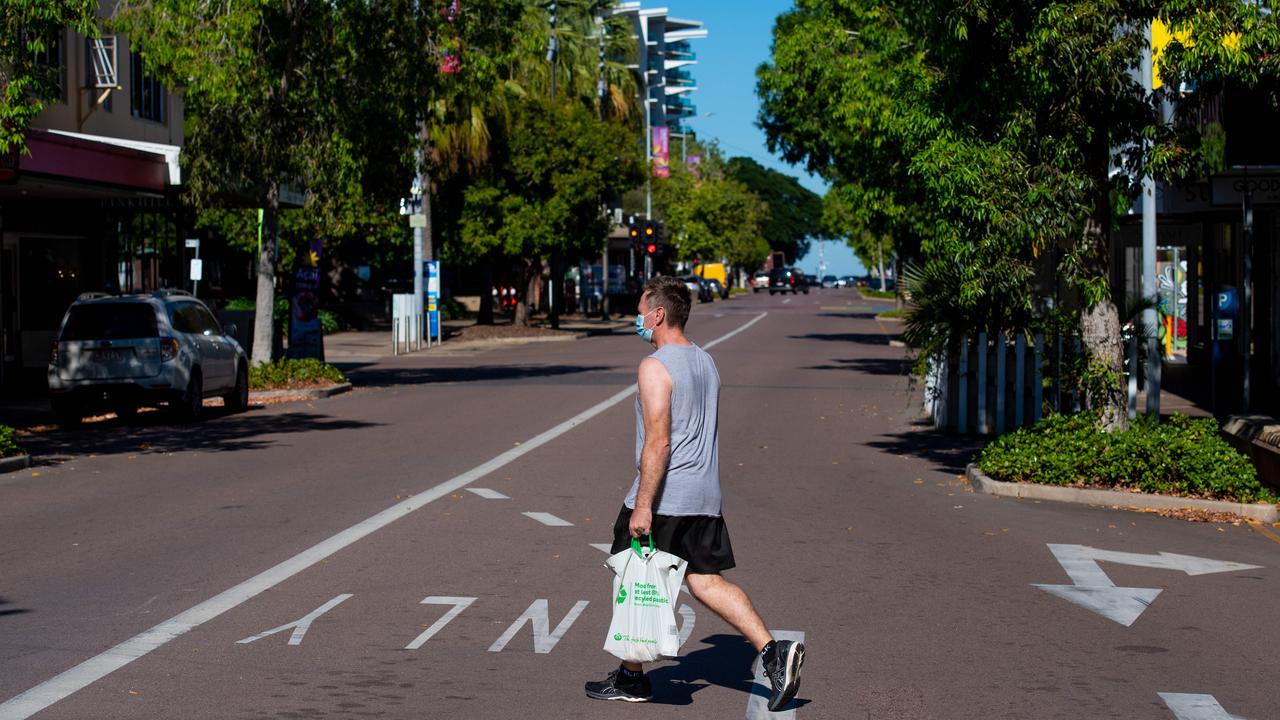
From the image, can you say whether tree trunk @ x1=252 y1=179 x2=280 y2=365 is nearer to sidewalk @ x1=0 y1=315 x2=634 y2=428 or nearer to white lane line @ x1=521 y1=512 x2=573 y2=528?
sidewalk @ x1=0 y1=315 x2=634 y2=428

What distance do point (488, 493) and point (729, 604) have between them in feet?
23.1

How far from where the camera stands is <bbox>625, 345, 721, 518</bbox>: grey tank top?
6.67 metres

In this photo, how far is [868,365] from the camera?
34.6 m

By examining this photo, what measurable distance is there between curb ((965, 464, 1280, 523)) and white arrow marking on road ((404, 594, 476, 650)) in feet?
21.2

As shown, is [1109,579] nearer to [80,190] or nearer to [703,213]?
[80,190]

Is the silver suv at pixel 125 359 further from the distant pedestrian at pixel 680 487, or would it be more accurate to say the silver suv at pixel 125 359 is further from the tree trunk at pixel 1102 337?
the distant pedestrian at pixel 680 487

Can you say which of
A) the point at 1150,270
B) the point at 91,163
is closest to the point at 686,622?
the point at 1150,270

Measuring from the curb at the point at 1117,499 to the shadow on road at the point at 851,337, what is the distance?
31.0 m

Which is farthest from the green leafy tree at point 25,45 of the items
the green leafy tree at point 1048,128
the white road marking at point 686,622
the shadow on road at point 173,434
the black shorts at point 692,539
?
the black shorts at point 692,539

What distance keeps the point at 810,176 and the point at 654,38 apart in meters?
107

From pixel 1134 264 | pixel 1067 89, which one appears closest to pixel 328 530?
pixel 1067 89

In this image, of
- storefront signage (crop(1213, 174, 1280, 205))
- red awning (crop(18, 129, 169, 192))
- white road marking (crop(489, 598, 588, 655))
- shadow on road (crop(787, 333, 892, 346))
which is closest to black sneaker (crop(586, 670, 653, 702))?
white road marking (crop(489, 598, 588, 655))

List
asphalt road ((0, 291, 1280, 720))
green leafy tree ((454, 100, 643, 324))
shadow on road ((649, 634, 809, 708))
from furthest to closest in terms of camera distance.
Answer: green leafy tree ((454, 100, 643, 324)) < shadow on road ((649, 634, 809, 708)) < asphalt road ((0, 291, 1280, 720))

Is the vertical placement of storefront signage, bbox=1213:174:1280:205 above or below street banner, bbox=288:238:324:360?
above
